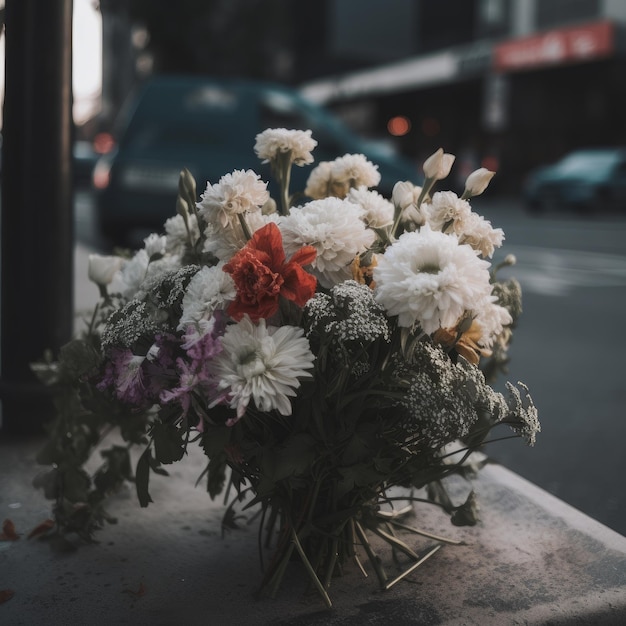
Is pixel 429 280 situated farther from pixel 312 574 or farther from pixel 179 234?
pixel 179 234

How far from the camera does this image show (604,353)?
616cm

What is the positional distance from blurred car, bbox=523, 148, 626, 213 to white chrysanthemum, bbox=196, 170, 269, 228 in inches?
812

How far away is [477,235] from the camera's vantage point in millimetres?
2080

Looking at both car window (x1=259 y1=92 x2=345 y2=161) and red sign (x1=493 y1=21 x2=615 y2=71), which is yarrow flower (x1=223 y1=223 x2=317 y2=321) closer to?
Result: car window (x1=259 y1=92 x2=345 y2=161)

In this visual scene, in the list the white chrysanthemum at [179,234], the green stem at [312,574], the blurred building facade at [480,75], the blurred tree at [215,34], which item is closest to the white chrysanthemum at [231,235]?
the white chrysanthemum at [179,234]

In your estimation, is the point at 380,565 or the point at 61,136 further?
the point at 61,136

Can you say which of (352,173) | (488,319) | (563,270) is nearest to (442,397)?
(488,319)

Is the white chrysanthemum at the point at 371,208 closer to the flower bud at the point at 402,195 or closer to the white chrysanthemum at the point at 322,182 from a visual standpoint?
the flower bud at the point at 402,195

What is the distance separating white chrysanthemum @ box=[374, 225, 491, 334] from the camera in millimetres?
1729

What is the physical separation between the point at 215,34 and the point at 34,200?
2571 cm

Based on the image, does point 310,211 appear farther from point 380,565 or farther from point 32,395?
point 32,395

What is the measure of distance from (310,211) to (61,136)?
143 cm

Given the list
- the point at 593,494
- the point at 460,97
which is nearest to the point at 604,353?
the point at 593,494

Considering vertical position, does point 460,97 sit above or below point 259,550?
above
